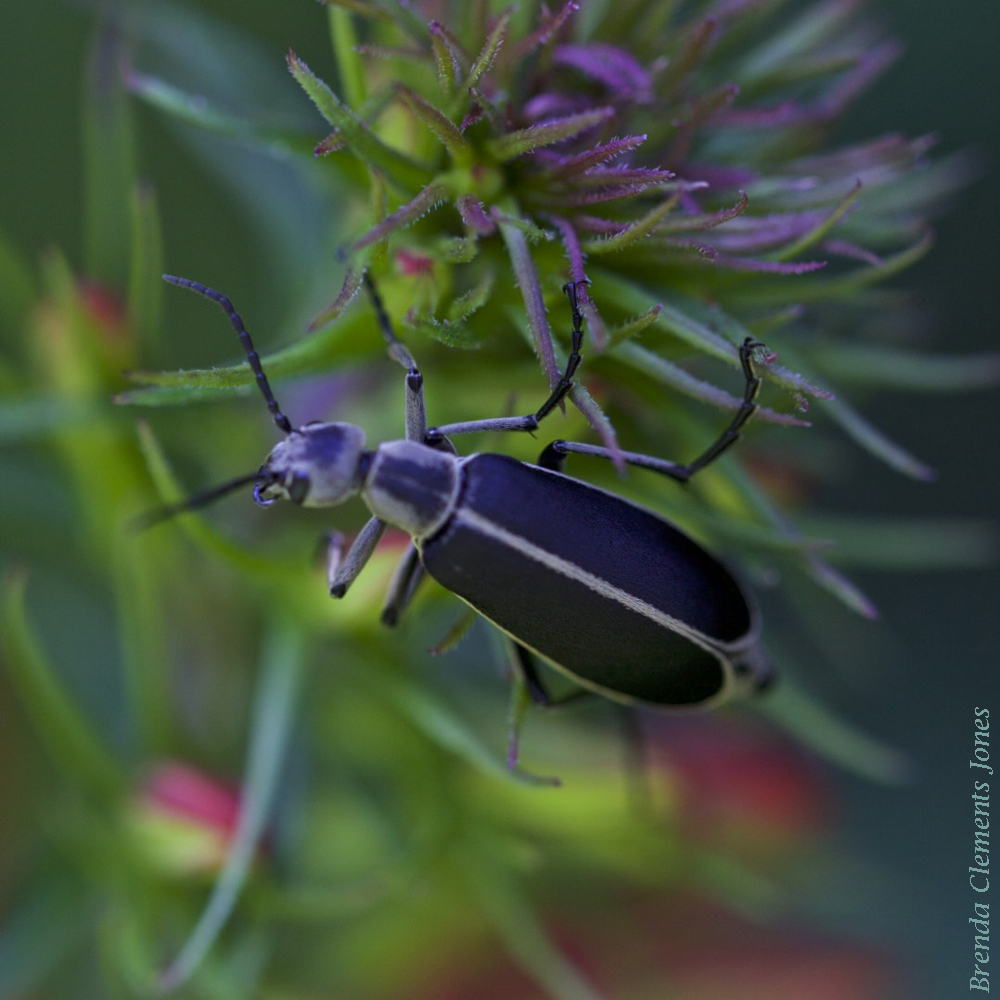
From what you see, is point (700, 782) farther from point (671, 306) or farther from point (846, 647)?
point (671, 306)

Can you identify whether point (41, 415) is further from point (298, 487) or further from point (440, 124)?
point (440, 124)

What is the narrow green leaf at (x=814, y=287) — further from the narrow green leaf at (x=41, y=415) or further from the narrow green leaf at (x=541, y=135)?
the narrow green leaf at (x=41, y=415)

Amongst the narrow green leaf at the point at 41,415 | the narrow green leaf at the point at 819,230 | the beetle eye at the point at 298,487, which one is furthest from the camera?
the narrow green leaf at the point at 41,415

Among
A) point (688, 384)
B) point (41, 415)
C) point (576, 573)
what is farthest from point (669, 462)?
point (41, 415)

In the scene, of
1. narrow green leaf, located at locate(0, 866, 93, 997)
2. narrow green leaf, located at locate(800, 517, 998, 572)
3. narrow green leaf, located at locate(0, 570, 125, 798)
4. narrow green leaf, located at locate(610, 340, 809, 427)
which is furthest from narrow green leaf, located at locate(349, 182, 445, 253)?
narrow green leaf, located at locate(0, 866, 93, 997)

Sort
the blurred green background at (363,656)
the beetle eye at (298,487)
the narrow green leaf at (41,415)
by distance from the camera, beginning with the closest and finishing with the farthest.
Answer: the beetle eye at (298,487) < the narrow green leaf at (41,415) < the blurred green background at (363,656)

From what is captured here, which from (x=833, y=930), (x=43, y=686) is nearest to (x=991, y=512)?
(x=833, y=930)

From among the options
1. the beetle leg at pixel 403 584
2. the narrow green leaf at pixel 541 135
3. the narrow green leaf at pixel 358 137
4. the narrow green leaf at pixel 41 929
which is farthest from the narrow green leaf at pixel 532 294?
the narrow green leaf at pixel 41 929
